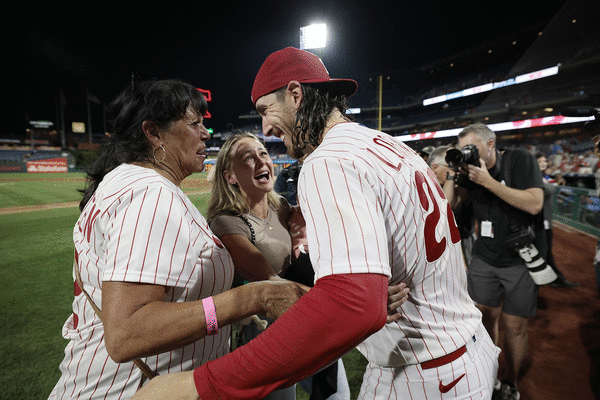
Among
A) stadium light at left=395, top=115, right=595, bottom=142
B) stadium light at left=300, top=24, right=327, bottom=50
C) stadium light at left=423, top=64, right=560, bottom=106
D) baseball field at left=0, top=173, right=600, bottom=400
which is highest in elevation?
stadium light at left=423, top=64, right=560, bottom=106

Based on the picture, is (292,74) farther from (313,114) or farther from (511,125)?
(511,125)

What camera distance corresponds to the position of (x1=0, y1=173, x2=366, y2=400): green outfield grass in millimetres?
2742

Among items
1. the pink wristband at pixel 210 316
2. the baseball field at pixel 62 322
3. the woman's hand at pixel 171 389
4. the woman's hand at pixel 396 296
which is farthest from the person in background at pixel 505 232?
the woman's hand at pixel 171 389

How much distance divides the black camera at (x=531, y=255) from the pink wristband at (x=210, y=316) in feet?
9.22

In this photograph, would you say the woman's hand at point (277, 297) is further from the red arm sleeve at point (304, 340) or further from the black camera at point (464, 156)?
the black camera at point (464, 156)

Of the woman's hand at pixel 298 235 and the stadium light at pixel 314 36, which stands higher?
the stadium light at pixel 314 36

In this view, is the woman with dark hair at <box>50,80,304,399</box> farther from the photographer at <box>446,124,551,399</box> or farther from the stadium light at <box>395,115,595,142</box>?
the stadium light at <box>395,115,595,142</box>

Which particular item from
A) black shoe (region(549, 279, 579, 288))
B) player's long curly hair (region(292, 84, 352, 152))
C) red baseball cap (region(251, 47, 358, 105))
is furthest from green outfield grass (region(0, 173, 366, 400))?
black shoe (region(549, 279, 579, 288))

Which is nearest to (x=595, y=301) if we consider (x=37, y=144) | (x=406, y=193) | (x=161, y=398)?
(x=406, y=193)

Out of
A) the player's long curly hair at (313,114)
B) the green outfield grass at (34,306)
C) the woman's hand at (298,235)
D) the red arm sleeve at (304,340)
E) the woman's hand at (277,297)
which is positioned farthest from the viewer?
the green outfield grass at (34,306)

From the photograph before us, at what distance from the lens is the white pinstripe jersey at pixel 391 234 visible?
756mm

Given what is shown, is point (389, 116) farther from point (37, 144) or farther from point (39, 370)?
point (37, 144)

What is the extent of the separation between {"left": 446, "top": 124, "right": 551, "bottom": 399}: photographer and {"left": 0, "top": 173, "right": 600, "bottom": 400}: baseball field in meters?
0.55

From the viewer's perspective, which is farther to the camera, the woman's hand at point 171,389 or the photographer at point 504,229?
the photographer at point 504,229
